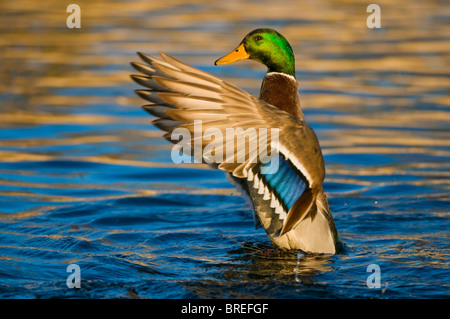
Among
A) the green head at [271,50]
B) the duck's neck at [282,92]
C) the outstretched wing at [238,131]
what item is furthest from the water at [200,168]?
the green head at [271,50]

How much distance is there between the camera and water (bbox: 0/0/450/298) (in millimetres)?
4832

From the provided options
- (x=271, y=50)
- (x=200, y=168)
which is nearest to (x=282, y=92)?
(x=271, y=50)

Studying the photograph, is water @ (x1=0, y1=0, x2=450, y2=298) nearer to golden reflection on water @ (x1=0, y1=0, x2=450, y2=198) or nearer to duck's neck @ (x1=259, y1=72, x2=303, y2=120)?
golden reflection on water @ (x1=0, y1=0, x2=450, y2=198)

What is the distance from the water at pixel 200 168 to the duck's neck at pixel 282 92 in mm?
921

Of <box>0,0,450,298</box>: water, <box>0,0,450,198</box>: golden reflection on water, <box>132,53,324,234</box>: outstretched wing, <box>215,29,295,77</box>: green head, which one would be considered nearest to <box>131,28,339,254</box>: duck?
<box>132,53,324,234</box>: outstretched wing

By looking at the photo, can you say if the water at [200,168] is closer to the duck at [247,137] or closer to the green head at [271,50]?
the duck at [247,137]

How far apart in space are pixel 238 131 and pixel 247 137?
0.07 meters

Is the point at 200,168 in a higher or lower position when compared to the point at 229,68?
lower

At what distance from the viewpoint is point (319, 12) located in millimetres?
14758

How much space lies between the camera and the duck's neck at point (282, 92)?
16.6ft

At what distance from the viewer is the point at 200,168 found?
7.70 m

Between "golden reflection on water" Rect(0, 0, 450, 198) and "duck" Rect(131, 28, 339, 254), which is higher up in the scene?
"golden reflection on water" Rect(0, 0, 450, 198)

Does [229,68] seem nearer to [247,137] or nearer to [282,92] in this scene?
[282,92]
